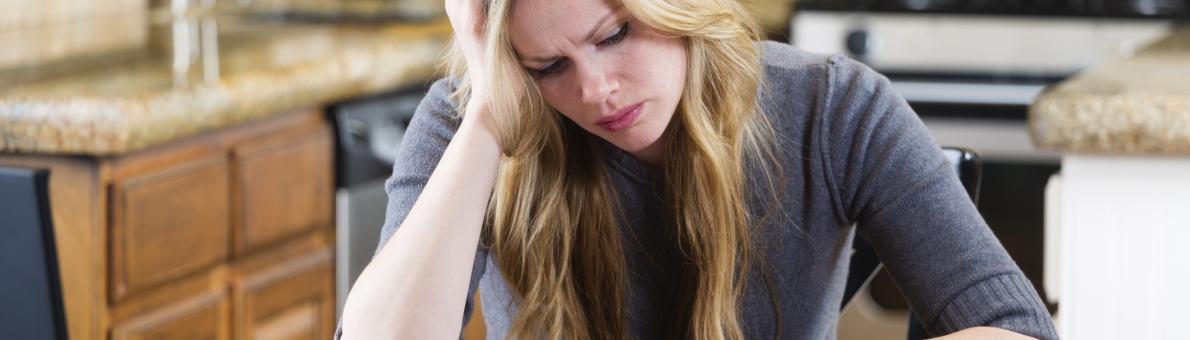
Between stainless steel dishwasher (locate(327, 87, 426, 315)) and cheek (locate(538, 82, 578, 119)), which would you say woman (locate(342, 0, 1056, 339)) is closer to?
cheek (locate(538, 82, 578, 119))

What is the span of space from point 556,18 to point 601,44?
0.05 m

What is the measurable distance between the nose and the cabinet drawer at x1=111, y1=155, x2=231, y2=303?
967 millimetres

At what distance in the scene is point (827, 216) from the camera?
1409 millimetres

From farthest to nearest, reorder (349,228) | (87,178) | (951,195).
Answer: (349,228)
(87,178)
(951,195)

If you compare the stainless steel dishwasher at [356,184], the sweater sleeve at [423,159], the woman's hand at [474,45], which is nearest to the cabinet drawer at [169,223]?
the stainless steel dishwasher at [356,184]

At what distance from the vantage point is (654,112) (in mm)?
1267

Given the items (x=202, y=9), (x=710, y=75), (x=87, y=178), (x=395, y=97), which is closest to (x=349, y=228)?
(x=395, y=97)

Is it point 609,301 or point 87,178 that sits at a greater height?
point 609,301

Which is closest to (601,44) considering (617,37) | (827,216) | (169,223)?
(617,37)

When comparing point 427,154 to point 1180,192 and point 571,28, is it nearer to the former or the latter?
point 571,28

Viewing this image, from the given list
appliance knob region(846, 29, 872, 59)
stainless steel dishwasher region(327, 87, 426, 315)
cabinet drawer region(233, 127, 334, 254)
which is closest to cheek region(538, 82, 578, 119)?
cabinet drawer region(233, 127, 334, 254)

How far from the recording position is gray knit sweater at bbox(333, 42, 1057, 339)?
1290 millimetres

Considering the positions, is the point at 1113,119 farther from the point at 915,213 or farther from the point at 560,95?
the point at 560,95

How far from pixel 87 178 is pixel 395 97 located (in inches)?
32.7
